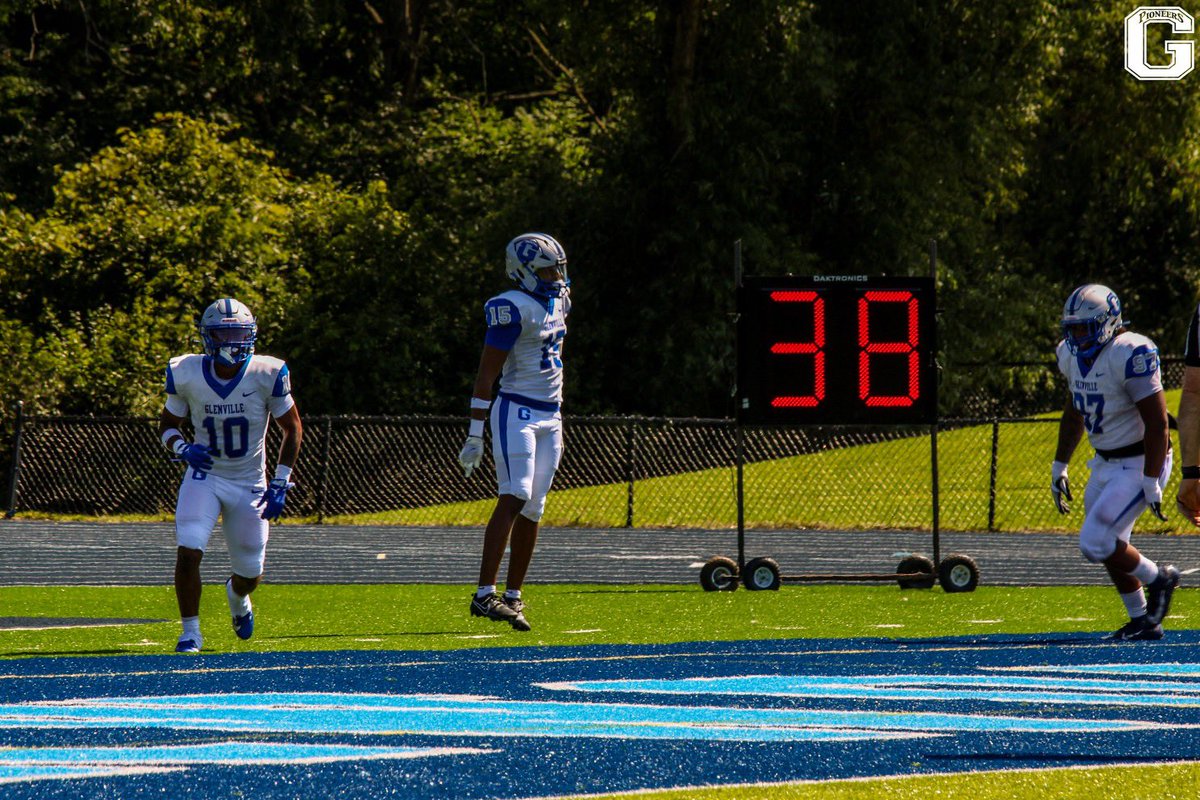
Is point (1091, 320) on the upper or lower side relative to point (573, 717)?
upper

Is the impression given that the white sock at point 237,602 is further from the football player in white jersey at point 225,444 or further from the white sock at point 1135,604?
the white sock at point 1135,604

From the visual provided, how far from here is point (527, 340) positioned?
11.2 m

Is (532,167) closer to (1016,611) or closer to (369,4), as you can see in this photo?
(369,4)

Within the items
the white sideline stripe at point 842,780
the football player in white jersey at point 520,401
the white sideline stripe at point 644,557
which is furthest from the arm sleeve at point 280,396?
the white sideline stripe at point 644,557

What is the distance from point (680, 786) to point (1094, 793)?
1.19 metres

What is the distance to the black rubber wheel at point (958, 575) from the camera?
14.5m

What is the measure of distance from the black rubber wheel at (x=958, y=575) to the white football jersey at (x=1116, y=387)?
160 inches

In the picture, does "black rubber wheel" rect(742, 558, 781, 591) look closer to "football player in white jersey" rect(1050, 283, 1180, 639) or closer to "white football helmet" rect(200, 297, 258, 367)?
"football player in white jersey" rect(1050, 283, 1180, 639)

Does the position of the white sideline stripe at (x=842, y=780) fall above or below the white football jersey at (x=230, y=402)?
below

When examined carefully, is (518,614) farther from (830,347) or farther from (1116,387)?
(830,347)

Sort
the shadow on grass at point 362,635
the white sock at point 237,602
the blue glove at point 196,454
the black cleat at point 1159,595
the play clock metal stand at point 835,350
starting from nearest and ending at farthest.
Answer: the blue glove at point 196,454, the white sock at point 237,602, the black cleat at point 1159,595, the shadow on grass at point 362,635, the play clock metal stand at point 835,350

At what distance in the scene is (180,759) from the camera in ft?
20.6
